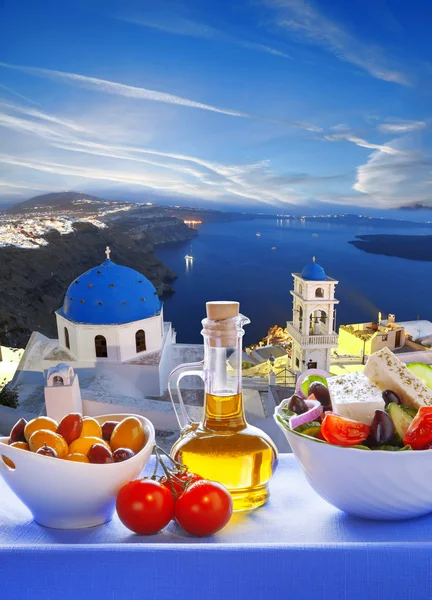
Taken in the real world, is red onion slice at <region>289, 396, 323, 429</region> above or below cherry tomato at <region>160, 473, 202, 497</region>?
above

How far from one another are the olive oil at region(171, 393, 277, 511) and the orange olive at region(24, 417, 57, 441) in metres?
0.18

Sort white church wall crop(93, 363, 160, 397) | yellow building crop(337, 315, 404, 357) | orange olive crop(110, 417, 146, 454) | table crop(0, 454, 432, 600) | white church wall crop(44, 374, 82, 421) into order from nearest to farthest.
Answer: table crop(0, 454, 432, 600), orange olive crop(110, 417, 146, 454), white church wall crop(44, 374, 82, 421), white church wall crop(93, 363, 160, 397), yellow building crop(337, 315, 404, 357)

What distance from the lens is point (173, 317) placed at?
40.2ft

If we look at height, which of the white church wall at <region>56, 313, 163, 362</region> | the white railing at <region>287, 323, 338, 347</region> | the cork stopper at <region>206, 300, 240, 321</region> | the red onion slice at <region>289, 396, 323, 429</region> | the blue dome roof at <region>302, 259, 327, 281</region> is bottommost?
the white railing at <region>287, 323, 338, 347</region>

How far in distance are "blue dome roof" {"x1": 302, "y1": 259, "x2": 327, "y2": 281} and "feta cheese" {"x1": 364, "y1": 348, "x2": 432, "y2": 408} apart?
18.0 ft

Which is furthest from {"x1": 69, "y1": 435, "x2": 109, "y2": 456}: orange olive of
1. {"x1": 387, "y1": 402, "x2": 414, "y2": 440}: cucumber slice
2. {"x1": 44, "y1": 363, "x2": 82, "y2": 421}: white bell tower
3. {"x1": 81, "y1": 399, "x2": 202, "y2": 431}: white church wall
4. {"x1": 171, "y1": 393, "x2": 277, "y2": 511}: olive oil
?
{"x1": 81, "y1": 399, "x2": 202, "y2": 431}: white church wall

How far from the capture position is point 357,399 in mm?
560

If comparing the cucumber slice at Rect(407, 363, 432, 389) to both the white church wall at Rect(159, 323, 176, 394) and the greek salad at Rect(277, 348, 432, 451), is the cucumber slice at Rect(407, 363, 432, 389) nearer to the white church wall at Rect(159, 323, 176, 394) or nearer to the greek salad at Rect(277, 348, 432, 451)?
the greek salad at Rect(277, 348, 432, 451)

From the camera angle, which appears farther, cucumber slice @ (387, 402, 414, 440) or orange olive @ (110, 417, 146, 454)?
orange olive @ (110, 417, 146, 454)

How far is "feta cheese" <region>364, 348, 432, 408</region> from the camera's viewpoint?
0.57m

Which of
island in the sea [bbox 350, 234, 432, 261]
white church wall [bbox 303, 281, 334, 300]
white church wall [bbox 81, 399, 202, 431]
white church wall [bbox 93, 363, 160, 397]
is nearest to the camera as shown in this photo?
white church wall [bbox 81, 399, 202, 431]

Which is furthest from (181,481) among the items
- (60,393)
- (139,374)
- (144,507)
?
(139,374)

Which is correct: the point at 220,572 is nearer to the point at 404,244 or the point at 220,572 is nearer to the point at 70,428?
the point at 70,428

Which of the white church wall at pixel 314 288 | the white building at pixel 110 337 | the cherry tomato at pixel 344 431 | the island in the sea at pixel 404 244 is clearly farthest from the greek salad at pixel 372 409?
the island in the sea at pixel 404 244
